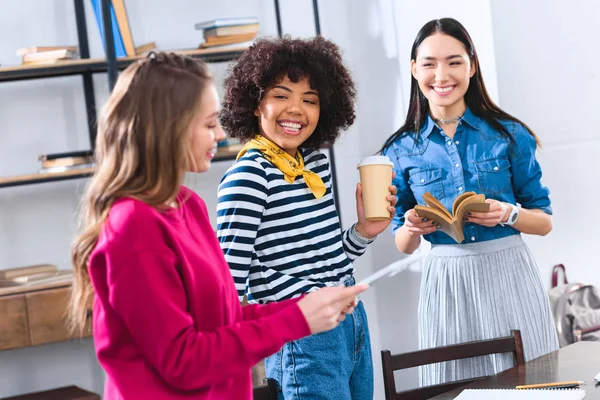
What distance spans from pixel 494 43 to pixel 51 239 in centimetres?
199

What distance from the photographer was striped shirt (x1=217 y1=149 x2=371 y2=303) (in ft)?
5.56

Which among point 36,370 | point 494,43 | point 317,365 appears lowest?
point 36,370

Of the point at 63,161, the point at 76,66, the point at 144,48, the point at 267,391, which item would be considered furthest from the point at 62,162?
the point at 267,391

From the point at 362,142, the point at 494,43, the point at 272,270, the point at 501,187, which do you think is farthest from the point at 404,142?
the point at 362,142

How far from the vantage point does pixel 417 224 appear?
2203 mm

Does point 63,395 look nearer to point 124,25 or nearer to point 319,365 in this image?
point 124,25

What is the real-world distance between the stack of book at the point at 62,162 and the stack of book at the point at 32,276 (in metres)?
0.38

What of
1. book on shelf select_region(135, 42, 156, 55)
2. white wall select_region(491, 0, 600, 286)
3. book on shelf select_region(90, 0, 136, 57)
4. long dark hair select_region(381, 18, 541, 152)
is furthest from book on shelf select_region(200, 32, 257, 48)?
long dark hair select_region(381, 18, 541, 152)

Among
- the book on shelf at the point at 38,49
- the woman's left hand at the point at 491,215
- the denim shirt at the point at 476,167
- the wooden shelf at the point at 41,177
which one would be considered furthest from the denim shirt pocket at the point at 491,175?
the book on shelf at the point at 38,49

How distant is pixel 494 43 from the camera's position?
3182mm

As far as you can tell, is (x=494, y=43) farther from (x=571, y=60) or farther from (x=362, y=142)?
Answer: (x=362, y=142)

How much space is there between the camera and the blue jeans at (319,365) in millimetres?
1719

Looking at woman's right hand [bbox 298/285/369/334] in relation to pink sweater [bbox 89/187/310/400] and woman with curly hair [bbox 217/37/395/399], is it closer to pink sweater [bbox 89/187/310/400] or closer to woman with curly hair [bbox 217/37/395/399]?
pink sweater [bbox 89/187/310/400]

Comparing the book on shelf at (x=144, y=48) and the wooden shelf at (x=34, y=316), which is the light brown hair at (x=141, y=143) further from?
the book on shelf at (x=144, y=48)
